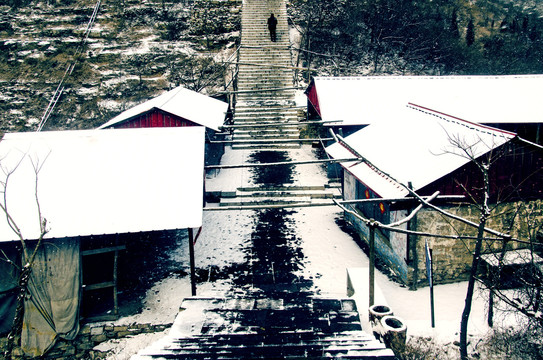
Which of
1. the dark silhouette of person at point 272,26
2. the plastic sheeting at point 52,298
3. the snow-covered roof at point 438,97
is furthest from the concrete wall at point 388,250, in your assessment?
the dark silhouette of person at point 272,26

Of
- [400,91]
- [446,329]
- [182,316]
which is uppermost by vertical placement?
[400,91]

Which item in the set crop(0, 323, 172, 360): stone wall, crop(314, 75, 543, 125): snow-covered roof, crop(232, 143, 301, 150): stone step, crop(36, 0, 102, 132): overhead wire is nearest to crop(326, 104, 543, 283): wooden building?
crop(314, 75, 543, 125): snow-covered roof

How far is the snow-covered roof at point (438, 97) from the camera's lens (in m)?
17.6

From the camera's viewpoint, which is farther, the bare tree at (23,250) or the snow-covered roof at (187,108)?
the snow-covered roof at (187,108)

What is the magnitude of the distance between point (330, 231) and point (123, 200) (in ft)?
25.0

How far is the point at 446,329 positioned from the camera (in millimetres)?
9195

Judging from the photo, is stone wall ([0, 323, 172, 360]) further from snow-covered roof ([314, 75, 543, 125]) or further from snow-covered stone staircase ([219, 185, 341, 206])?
snow-covered roof ([314, 75, 543, 125])

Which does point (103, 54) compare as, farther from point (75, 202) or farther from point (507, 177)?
point (507, 177)

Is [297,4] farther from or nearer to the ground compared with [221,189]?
farther from the ground

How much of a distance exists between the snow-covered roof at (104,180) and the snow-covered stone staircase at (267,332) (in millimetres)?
2343

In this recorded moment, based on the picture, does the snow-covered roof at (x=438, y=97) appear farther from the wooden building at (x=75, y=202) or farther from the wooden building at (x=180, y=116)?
the wooden building at (x=75, y=202)

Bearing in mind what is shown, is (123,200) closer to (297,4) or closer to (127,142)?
(127,142)

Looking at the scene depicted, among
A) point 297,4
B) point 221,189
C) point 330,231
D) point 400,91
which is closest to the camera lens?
point 330,231

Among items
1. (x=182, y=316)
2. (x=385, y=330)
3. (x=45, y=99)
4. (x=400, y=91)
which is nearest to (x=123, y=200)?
(x=182, y=316)
